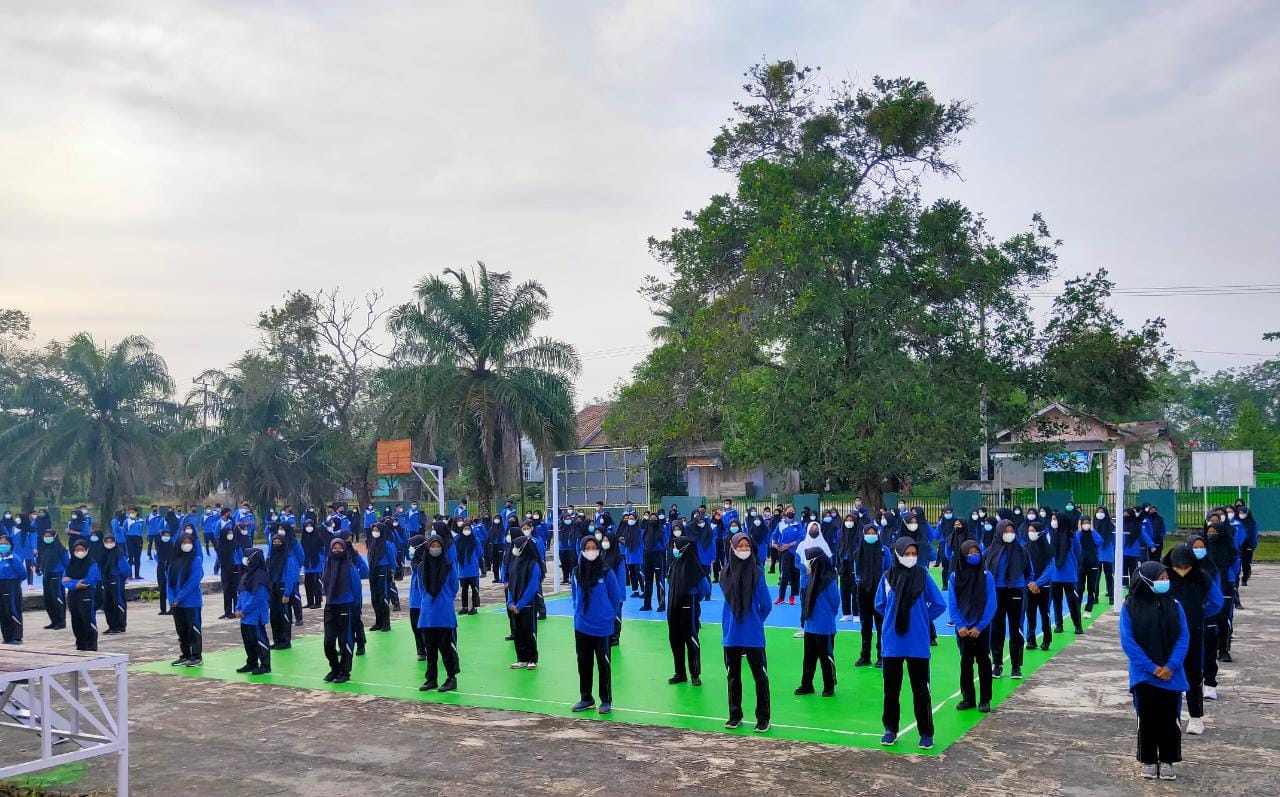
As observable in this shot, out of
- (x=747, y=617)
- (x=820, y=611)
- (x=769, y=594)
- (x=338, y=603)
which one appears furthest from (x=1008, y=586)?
(x=338, y=603)

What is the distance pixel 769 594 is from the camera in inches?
422

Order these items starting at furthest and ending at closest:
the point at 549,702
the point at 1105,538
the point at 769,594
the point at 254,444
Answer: the point at 254,444, the point at 1105,538, the point at 769,594, the point at 549,702

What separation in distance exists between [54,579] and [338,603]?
865 cm

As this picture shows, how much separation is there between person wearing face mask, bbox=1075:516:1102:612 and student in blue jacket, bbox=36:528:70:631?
15893mm

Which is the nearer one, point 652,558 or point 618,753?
point 618,753

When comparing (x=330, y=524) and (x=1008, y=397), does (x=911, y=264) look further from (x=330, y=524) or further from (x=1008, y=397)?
(x=330, y=524)

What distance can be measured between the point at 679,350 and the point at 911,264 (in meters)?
7.08

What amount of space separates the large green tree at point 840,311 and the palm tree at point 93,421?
58.0 ft

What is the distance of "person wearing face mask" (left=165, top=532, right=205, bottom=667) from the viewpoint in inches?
497

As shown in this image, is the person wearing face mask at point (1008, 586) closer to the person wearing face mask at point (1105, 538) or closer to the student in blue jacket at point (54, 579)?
the person wearing face mask at point (1105, 538)

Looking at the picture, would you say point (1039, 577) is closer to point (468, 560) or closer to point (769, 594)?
point (769, 594)

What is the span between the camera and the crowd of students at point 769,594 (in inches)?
330

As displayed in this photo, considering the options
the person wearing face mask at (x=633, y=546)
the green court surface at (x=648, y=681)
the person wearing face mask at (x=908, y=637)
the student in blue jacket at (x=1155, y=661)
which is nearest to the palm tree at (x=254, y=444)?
the person wearing face mask at (x=633, y=546)

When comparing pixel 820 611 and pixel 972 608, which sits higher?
pixel 972 608
